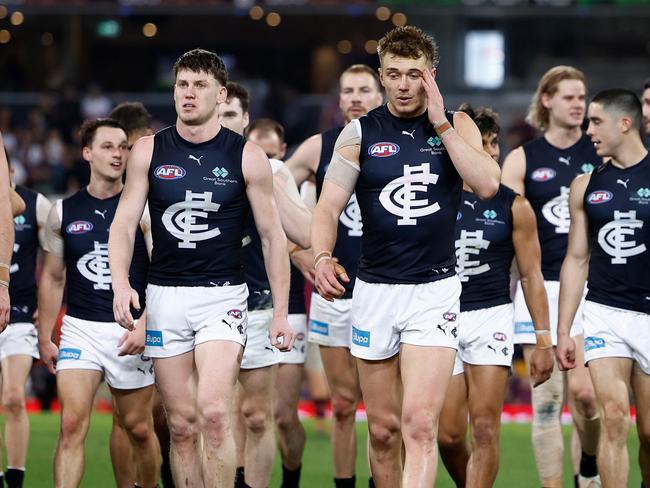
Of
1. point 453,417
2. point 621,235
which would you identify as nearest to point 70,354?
point 453,417

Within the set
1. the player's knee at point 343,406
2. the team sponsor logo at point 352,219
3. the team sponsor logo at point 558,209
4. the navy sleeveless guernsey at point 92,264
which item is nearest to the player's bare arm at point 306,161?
the team sponsor logo at point 352,219

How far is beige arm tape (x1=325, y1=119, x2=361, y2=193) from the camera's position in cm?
701

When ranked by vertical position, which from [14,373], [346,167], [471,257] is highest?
[346,167]

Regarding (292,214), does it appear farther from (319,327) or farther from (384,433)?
(384,433)

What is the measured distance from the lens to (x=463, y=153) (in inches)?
264

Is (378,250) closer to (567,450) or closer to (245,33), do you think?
(567,450)

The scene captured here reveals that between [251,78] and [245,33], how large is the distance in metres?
1.16

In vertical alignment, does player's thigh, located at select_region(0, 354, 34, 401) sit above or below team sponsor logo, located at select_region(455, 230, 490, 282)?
below

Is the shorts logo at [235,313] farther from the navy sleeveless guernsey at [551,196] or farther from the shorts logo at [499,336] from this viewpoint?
the navy sleeveless guernsey at [551,196]

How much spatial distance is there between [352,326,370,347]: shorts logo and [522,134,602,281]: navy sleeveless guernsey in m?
2.96

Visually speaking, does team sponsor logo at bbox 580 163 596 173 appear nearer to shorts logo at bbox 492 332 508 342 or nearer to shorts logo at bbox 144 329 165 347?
shorts logo at bbox 492 332 508 342

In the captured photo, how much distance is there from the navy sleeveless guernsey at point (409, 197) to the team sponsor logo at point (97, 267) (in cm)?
215

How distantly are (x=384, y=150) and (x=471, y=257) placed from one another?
1.64 metres

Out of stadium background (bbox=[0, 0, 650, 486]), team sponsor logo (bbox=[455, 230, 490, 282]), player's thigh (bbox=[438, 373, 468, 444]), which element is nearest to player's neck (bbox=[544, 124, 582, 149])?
team sponsor logo (bbox=[455, 230, 490, 282])
